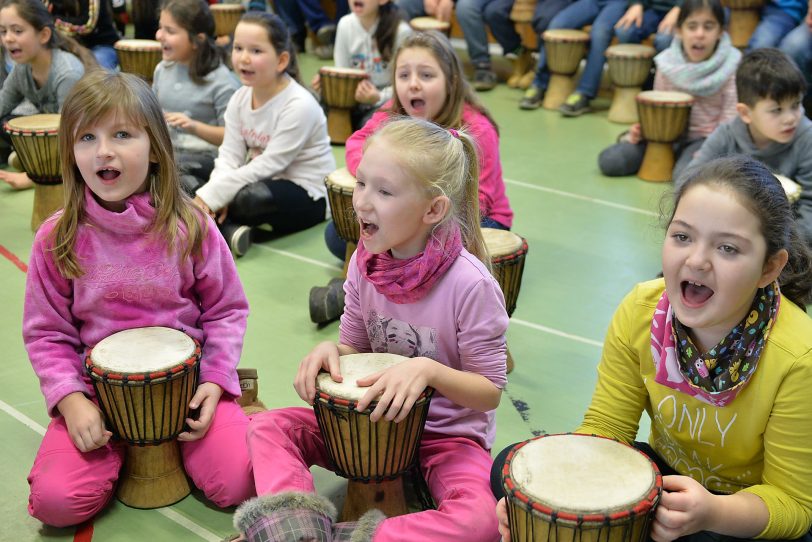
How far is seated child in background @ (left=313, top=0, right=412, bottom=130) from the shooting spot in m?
5.14

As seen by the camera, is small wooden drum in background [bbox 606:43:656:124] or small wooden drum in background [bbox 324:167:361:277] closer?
small wooden drum in background [bbox 324:167:361:277]

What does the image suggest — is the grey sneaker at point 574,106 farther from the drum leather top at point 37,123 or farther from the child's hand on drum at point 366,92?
the drum leather top at point 37,123

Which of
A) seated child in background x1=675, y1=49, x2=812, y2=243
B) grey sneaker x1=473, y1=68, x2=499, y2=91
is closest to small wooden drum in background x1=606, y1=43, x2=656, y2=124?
grey sneaker x1=473, y1=68, x2=499, y2=91

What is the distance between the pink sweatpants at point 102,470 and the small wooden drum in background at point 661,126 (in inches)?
122

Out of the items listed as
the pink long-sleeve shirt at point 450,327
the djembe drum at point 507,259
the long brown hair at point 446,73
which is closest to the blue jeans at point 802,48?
the long brown hair at point 446,73

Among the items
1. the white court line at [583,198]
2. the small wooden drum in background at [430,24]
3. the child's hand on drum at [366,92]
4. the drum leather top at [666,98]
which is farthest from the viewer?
the small wooden drum in background at [430,24]

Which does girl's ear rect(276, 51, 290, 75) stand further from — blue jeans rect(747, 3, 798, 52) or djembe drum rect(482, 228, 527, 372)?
blue jeans rect(747, 3, 798, 52)

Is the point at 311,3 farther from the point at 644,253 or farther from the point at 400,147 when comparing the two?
the point at 400,147

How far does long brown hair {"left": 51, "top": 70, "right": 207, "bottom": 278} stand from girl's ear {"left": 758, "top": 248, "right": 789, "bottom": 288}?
130 centimetres

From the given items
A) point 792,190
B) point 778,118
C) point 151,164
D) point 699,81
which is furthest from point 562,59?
point 151,164

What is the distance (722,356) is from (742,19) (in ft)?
14.7

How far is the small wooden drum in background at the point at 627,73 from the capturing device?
5812 mm

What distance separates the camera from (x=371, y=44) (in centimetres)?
523

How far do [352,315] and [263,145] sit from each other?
1843mm
